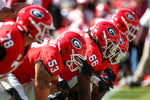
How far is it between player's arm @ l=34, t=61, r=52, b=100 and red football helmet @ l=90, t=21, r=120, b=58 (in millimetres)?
954

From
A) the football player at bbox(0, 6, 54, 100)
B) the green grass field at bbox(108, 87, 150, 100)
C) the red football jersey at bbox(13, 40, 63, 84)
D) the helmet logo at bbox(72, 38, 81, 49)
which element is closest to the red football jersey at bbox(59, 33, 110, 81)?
the helmet logo at bbox(72, 38, 81, 49)

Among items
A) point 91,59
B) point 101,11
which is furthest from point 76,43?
point 101,11

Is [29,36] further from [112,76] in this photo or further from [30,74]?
[112,76]

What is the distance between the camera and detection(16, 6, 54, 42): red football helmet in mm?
3748

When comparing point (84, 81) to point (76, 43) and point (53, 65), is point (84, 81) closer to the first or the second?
point (76, 43)

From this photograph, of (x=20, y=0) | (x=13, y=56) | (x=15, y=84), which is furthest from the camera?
(x=20, y=0)

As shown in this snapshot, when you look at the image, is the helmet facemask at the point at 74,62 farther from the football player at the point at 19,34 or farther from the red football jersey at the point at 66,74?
the football player at the point at 19,34

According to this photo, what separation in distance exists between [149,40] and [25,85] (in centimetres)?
508

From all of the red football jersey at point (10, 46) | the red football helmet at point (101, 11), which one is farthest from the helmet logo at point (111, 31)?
the red football helmet at point (101, 11)

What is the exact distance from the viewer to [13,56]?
3641mm

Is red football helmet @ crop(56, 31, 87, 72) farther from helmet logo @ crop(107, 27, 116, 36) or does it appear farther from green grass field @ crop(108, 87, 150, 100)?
green grass field @ crop(108, 87, 150, 100)

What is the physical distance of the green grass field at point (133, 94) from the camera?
8.02m

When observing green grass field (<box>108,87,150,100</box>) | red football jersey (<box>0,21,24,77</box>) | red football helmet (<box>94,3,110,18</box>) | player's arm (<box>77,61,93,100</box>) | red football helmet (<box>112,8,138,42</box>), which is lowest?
green grass field (<box>108,87,150,100</box>)

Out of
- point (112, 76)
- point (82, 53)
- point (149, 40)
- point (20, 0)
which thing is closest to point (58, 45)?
point (82, 53)
